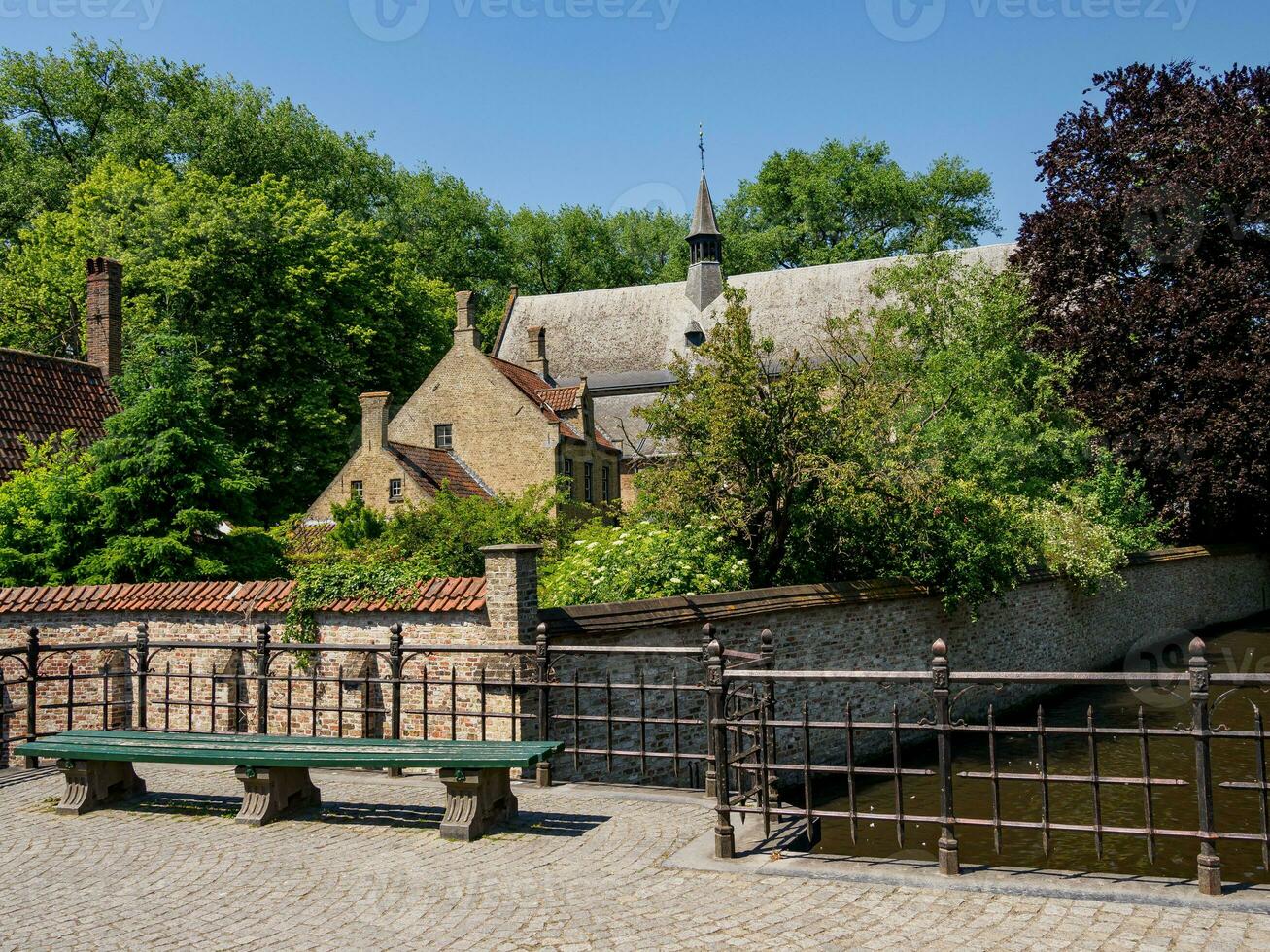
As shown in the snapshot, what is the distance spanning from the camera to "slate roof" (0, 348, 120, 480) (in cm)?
1973

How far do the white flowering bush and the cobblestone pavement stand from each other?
20.2 feet

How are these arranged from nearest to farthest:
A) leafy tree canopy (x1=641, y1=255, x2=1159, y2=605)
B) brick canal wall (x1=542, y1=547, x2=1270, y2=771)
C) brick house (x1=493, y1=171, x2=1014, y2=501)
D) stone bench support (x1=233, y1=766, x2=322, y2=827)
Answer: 1. stone bench support (x1=233, y1=766, x2=322, y2=827)
2. brick canal wall (x1=542, y1=547, x2=1270, y2=771)
3. leafy tree canopy (x1=641, y1=255, x2=1159, y2=605)
4. brick house (x1=493, y1=171, x2=1014, y2=501)

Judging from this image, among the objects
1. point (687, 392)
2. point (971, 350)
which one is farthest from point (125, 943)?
point (971, 350)

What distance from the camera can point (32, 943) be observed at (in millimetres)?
5434

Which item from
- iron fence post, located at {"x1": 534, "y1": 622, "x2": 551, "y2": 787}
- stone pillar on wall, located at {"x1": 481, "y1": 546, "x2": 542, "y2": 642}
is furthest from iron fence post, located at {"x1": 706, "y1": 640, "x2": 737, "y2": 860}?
stone pillar on wall, located at {"x1": 481, "y1": 546, "x2": 542, "y2": 642}

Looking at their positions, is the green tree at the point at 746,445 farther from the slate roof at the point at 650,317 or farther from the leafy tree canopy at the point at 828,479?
the slate roof at the point at 650,317

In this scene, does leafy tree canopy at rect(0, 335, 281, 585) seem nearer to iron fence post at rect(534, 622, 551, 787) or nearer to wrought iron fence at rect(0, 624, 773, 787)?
wrought iron fence at rect(0, 624, 773, 787)

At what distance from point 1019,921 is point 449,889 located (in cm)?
317

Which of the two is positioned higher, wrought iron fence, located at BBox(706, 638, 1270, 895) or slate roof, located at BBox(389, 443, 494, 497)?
slate roof, located at BBox(389, 443, 494, 497)

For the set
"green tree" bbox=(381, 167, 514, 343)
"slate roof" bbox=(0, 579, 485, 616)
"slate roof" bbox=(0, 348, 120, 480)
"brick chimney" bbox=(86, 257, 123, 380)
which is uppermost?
"green tree" bbox=(381, 167, 514, 343)

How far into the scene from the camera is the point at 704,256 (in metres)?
44.1

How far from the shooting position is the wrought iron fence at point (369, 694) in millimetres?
9641

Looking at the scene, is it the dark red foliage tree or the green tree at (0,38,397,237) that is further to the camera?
the green tree at (0,38,397,237)

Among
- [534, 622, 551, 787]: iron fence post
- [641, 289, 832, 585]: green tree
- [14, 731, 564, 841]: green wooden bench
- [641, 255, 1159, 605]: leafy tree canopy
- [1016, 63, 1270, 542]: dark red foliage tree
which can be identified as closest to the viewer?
[14, 731, 564, 841]: green wooden bench
